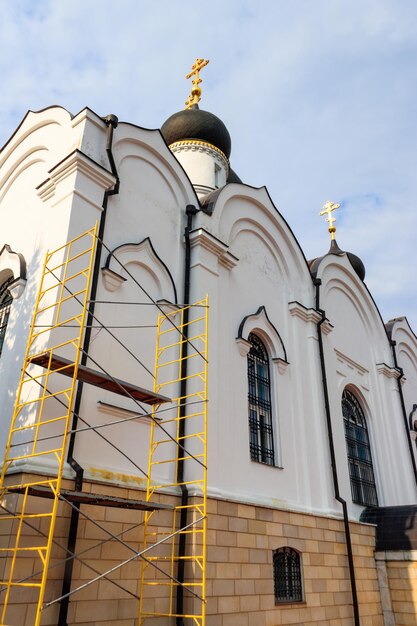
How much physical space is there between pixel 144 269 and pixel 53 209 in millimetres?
1602

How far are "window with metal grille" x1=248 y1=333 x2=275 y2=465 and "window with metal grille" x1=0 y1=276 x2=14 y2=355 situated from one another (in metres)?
4.23

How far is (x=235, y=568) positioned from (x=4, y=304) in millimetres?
5177

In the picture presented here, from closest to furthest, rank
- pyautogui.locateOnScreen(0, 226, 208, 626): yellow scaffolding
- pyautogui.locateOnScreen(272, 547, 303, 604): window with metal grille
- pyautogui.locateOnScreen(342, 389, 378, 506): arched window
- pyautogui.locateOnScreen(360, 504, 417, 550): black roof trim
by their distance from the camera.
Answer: pyautogui.locateOnScreen(0, 226, 208, 626): yellow scaffolding, pyautogui.locateOnScreen(272, 547, 303, 604): window with metal grille, pyautogui.locateOnScreen(360, 504, 417, 550): black roof trim, pyautogui.locateOnScreen(342, 389, 378, 506): arched window

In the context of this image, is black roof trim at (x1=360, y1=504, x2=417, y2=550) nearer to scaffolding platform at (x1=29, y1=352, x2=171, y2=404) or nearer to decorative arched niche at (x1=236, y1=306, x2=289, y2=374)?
decorative arched niche at (x1=236, y1=306, x2=289, y2=374)

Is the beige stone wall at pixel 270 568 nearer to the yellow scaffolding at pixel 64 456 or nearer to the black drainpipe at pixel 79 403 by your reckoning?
the yellow scaffolding at pixel 64 456

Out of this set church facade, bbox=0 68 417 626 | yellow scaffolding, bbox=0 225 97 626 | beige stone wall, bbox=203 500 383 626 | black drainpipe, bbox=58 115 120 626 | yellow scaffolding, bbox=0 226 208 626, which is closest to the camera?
yellow scaffolding, bbox=0 225 97 626

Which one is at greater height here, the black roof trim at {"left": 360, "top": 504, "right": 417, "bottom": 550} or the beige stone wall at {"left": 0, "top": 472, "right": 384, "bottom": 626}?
the black roof trim at {"left": 360, "top": 504, "right": 417, "bottom": 550}

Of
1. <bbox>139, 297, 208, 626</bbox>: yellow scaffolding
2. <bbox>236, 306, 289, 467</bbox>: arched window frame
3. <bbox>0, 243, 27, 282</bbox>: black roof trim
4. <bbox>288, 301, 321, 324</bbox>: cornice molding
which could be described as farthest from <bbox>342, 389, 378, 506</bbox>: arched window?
<bbox>0, 243, 27, 282</bbox>: black roof trim

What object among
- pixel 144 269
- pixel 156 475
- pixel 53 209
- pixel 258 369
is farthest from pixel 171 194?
pixel 156 475

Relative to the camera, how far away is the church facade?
6.52 m

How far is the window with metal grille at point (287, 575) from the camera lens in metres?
8.41

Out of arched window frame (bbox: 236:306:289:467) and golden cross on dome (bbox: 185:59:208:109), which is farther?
golden cross on dome (bbox: 185:59:208:109)

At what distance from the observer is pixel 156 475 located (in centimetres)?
732

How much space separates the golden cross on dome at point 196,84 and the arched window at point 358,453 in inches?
361
